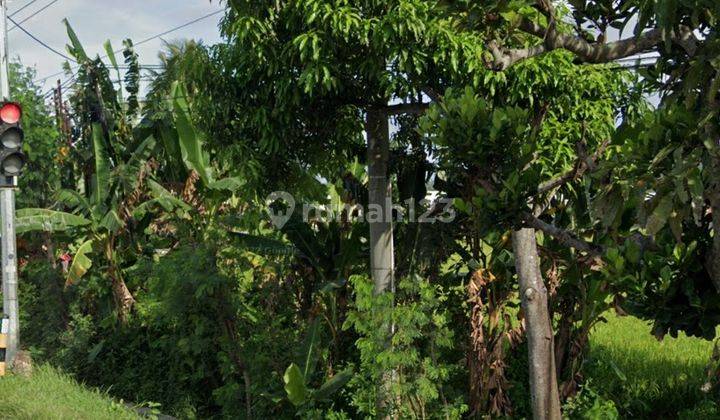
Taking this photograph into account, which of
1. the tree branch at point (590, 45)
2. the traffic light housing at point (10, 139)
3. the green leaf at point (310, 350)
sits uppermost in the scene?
the traffic light housing at point (10, 139)

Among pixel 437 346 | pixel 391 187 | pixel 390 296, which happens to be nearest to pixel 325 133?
pixel 391 187

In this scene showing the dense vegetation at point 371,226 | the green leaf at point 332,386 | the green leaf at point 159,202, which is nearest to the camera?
the dense vegetation at point 371,226

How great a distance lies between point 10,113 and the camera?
10359 millimetres

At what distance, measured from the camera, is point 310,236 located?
9.64 metres

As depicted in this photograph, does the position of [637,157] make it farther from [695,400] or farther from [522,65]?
[695,400]

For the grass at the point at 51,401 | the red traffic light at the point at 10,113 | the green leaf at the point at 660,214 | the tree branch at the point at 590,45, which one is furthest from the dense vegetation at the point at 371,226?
the red traffic light at the point at 10,113

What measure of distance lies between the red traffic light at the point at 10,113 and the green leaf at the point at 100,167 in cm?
154

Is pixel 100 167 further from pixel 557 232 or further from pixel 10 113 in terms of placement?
pixel 557 232

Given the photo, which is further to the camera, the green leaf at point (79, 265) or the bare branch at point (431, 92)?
the green leaf at point (79, 265)

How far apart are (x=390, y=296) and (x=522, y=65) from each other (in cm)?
252

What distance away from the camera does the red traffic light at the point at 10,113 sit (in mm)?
10305

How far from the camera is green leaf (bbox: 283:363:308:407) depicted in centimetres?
818

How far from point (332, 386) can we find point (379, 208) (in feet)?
6.27

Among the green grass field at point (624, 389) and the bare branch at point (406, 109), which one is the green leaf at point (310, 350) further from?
the bare branch at point (406, 109)
